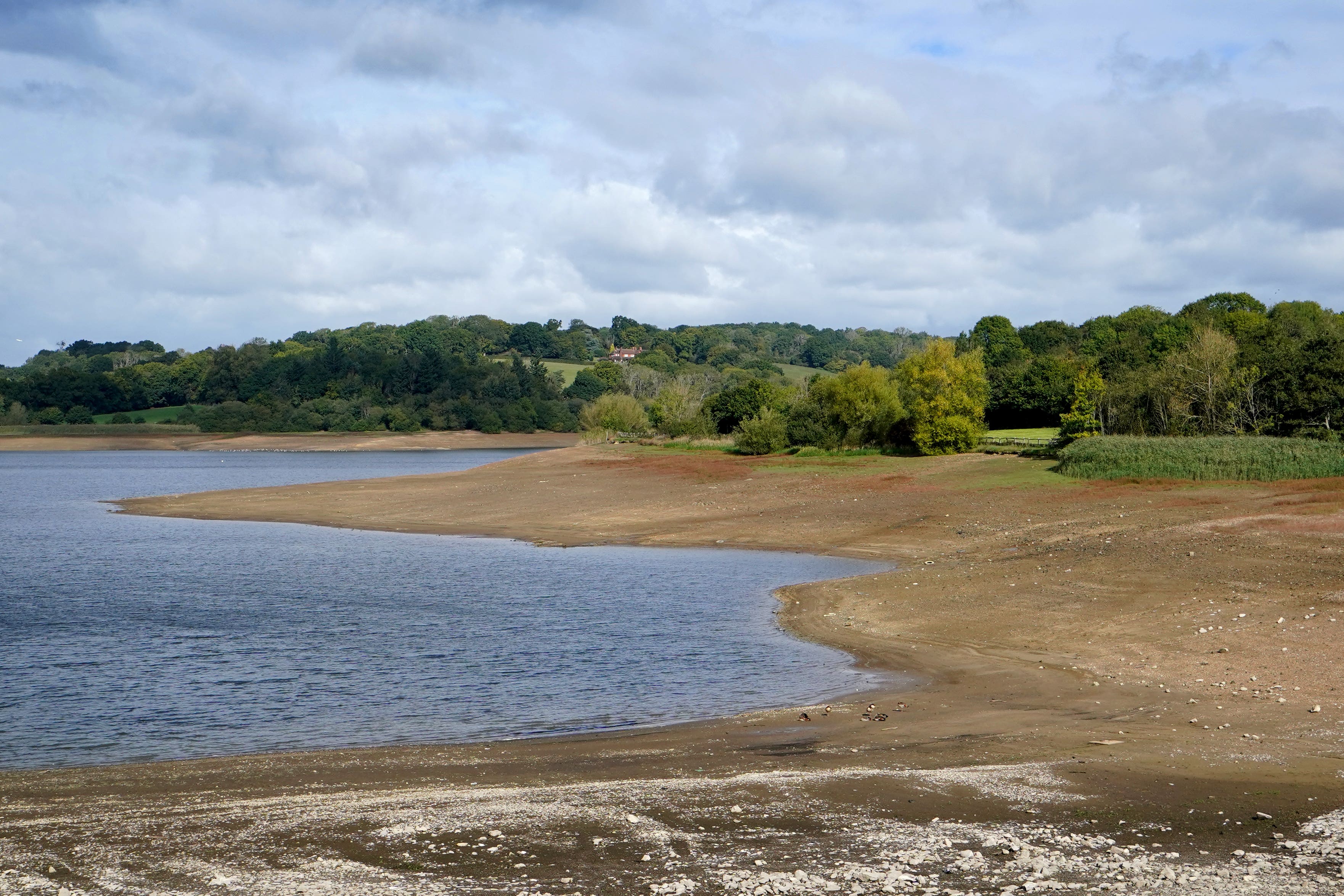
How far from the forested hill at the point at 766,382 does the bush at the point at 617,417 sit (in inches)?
212

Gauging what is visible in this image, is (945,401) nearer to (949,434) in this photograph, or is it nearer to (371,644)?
(949,434)

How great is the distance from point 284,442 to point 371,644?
14285cm

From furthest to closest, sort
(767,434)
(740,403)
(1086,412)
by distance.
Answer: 1. (740,403)
2. (767,434)
3. (1086,412)

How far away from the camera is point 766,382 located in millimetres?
96188

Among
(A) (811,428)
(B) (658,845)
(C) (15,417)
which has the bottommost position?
(B) (658,845)

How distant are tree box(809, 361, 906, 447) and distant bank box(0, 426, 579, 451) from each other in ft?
260

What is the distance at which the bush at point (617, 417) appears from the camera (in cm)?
10738

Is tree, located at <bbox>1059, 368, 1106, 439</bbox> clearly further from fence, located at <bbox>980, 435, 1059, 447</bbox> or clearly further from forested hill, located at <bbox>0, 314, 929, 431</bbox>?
forested hill, located at <bbox>0, 314, 929, 431</bbox>

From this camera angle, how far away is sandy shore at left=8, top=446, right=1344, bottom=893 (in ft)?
30.5

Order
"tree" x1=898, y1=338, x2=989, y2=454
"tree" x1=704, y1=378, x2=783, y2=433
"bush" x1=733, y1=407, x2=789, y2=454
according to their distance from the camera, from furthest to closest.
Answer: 1. "tree" x1=704, y1=378, x2=783, y2=433
2. "bush" x1=733, y1=407, x2=789, y2=454
3. "tree" x1=898, y1=338, x2=989, y2=454

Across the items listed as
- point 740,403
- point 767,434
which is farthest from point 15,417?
point 767,434

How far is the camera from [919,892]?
860 cm

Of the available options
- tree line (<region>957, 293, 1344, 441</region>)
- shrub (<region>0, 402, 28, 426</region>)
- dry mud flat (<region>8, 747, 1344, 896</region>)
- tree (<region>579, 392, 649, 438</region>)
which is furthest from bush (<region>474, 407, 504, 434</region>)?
dry mud flat (<region>8, 747, 1344, 896</region>)

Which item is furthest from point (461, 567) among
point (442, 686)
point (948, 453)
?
point (948, 453)
